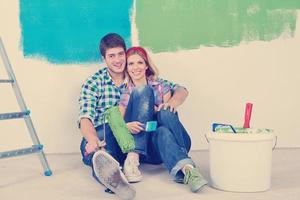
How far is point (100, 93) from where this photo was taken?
7.57ft

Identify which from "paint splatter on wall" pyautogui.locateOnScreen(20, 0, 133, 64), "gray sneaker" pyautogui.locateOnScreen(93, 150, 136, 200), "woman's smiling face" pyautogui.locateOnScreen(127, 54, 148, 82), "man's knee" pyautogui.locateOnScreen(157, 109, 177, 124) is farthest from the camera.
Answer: "paint splatter on wall" pyautogui.locateOnScreen(20, 0, 133, 64)

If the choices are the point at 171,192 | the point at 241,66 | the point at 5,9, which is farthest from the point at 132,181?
the point at 5,9

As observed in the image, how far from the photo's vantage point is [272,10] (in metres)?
2.82

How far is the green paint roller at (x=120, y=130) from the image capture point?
6.48ft

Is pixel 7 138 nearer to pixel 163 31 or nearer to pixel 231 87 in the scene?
pixel 163 31

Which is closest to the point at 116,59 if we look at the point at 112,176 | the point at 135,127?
the point at 135,127

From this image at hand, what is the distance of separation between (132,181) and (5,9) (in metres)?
1.44

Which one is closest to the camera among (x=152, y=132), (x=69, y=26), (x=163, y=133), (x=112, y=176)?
(x=112, y=176)

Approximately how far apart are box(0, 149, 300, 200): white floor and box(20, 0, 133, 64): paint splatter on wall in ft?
2.20

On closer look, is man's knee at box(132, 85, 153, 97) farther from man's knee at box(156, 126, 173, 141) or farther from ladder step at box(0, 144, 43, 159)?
ladder step at box(0, 144, 43, 159)

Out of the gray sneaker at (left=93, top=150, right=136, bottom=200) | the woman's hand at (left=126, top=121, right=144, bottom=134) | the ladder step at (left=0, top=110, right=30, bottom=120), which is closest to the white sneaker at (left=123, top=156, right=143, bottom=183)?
the woman's hand at (left=126, top=121, right=144, bottom=134)

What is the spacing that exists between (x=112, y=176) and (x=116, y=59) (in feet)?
2.57

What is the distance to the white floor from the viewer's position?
1.75 m

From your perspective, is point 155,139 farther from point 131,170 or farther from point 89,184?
point 89,184
